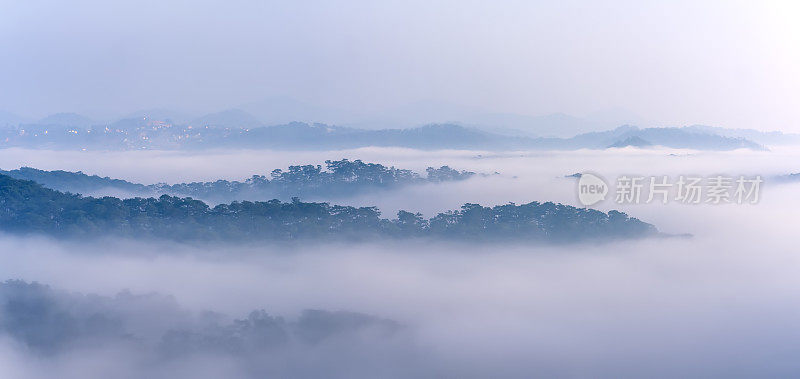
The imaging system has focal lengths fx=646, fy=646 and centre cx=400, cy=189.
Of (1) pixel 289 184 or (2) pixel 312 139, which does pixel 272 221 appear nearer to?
(1) pixel 289 184

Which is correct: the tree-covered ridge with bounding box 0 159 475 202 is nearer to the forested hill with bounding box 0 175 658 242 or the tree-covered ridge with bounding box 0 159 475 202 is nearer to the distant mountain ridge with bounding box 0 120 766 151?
the forested hill with bounding box 0 175 658 242

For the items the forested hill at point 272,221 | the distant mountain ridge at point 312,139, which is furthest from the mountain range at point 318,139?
the forested hill at point 272,221

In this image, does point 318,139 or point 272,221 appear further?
point 318,139

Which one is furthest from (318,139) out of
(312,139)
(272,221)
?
(272,221)

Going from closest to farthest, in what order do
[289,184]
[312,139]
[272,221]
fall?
[272,221], [289,184], [312,139]

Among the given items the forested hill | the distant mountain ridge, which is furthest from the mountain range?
the forested hill

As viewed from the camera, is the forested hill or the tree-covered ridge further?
the tree-covered ridge
